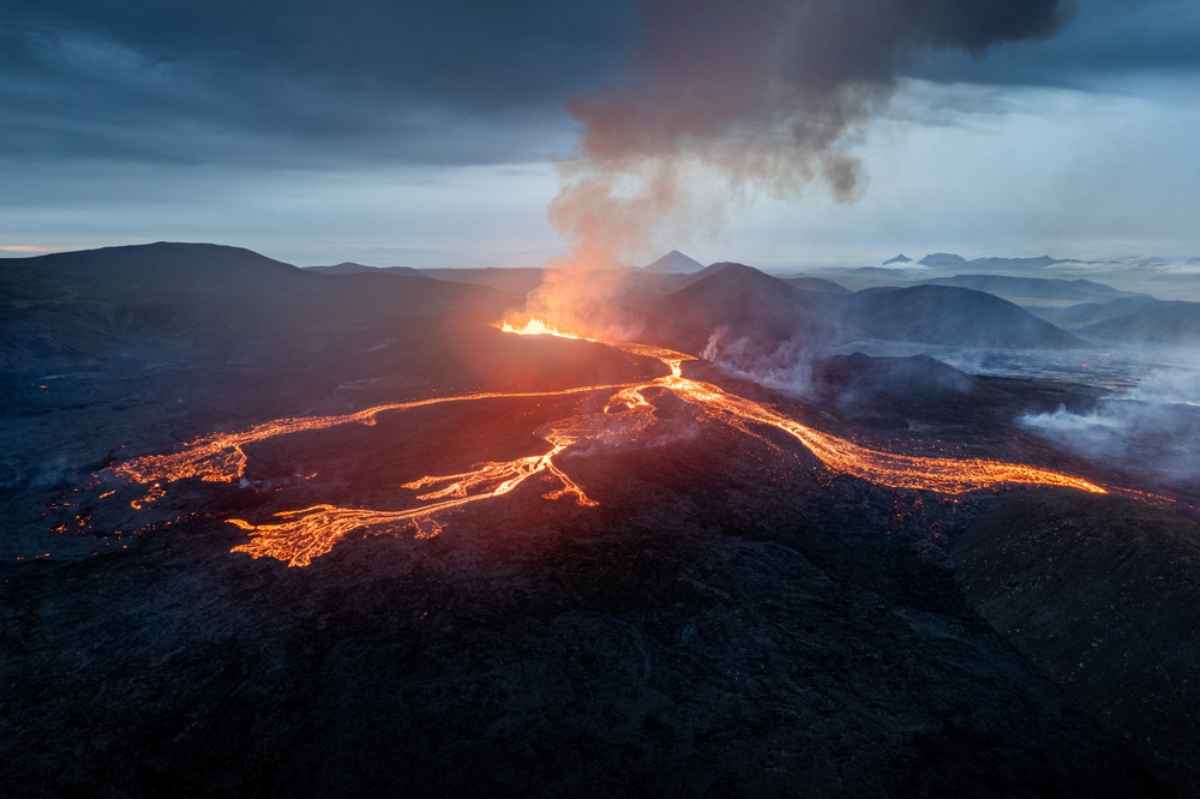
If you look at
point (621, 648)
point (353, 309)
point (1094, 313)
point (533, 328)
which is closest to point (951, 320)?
point (533, 328)

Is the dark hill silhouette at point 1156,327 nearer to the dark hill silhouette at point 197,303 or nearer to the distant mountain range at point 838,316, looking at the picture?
the distant mountain range at point 838,316

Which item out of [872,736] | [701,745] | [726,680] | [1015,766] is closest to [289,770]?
[701,745]

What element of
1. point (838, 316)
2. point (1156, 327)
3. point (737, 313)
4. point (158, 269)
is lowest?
point (1156, 327)

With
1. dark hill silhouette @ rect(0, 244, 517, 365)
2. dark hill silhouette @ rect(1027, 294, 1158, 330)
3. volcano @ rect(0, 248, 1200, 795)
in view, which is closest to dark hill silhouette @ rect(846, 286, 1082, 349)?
dark hill silhouette @ rect(1027, 294, 1158, 330)

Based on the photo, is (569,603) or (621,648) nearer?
(621,648)

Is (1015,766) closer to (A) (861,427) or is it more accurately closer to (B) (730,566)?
(B) (730,566)

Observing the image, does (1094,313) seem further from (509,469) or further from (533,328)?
(509,469)
